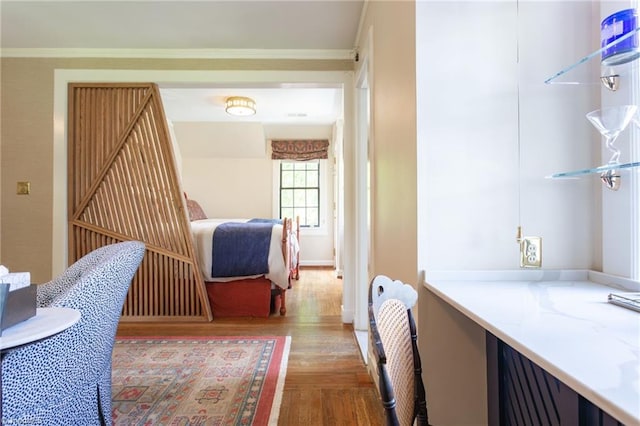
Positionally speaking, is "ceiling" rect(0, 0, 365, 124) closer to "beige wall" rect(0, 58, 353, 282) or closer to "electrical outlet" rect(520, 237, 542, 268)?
"beige wall" rect(0, 58, 353, 282)

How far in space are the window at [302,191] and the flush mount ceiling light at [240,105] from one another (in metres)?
1.72

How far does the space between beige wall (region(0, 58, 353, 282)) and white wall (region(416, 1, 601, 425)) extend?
323 cm

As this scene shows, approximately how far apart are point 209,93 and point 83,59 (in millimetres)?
1492

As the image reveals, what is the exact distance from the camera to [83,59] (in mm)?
2979

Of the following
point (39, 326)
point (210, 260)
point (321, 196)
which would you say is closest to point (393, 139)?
point (39, 326)

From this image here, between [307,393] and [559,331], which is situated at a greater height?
[559,331]

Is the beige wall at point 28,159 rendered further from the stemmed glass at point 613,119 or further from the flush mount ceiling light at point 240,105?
the stemmed glass at point 613,119

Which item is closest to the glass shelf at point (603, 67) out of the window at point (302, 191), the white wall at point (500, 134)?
the white wall at point (500, 134)

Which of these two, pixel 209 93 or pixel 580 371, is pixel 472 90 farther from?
pixel 209 93

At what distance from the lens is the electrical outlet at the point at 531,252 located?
1.19m

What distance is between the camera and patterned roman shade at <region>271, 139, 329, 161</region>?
589 cm

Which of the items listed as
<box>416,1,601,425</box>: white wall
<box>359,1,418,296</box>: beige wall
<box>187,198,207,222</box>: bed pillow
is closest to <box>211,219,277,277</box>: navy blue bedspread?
<box>359,1,418,296</box>: beige wall

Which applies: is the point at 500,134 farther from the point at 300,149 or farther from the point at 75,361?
the point at 300,149

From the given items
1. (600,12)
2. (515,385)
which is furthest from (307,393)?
(600,12)
